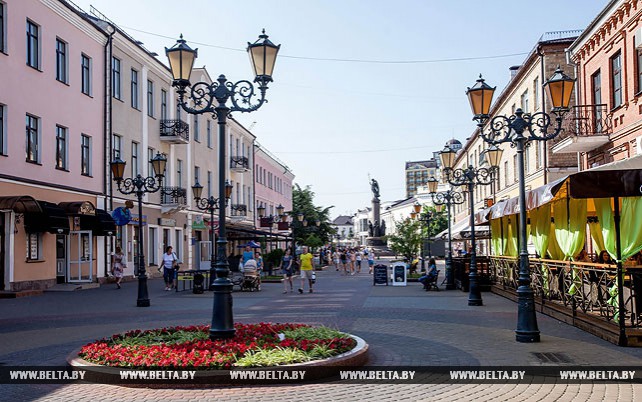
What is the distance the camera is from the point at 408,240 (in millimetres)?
33938

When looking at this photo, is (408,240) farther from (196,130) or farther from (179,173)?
(196,130)

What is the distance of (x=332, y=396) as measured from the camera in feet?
23.7

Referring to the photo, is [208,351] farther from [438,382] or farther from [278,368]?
[438,382]

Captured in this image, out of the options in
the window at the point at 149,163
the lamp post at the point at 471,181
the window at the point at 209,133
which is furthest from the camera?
the window at the point at 209,133

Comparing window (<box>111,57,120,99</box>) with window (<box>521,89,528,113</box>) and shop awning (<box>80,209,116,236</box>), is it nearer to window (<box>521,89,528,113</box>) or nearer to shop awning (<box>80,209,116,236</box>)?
shop awning (<box>80,209,116,236</box>)

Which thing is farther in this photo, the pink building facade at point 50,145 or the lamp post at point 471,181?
the pink building facade at point 50,145

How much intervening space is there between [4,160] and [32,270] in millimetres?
4102

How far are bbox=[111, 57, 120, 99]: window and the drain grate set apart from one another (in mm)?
25428

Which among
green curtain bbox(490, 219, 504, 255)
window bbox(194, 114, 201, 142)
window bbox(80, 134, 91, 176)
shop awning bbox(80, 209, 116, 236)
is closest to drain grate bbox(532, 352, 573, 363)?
green curtain bbox(490, 219, 504, 255)

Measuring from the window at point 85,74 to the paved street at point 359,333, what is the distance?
9696 millimetres

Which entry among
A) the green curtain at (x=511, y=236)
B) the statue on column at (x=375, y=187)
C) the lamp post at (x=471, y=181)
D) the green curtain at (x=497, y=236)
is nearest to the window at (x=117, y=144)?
the lamp post at (x=471, y=181)

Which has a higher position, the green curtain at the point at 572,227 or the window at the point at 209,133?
the window at the point at 209,133

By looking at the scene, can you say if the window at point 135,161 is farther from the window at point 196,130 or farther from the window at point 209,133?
the window at point 209,133

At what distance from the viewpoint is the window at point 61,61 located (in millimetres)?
25969
